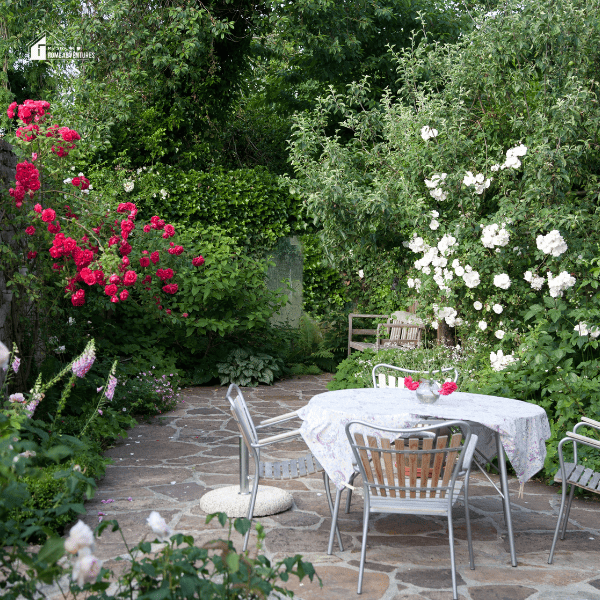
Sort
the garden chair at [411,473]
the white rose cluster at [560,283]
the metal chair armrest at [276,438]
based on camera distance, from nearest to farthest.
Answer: the garden chair at [411,473], the metal chair armrest at [276,438], the white rose cluster at [560,283]

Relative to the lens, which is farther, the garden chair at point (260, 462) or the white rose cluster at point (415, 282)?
the white rose cluster at point (415, 282)

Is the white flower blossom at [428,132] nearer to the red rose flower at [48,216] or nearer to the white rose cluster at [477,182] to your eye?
the white rose cluster at [477,182]

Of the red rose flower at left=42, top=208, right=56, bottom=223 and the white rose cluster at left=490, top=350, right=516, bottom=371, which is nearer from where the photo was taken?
the red rose flower at left=42, top=208, right=56, bottom=223

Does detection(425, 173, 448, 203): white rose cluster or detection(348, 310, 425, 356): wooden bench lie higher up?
detection(425, 173, 448, 203): white rose cluster

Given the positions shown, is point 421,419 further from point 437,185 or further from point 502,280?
point 437,185

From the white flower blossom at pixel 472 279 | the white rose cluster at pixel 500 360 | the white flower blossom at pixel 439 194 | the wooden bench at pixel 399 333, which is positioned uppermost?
the white flower blossom at pixel 439 194

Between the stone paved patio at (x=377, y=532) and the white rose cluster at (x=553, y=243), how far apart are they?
76.2 inches

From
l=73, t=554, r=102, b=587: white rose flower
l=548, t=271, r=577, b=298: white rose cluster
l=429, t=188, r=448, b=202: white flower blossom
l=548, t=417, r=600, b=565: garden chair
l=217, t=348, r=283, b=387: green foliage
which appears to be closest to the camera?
l=73, t=554, r=102, b=587: white rose flower

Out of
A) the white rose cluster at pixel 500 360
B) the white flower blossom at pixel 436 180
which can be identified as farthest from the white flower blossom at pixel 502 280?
the white flower blossom at pixel 436 180

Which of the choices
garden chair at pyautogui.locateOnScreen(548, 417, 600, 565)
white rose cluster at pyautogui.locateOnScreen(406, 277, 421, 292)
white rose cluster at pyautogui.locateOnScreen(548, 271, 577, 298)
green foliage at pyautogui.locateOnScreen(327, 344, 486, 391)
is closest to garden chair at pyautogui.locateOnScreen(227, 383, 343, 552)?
garden chair at pyautogui.locateOnScreen(548, 417, 600, 565)

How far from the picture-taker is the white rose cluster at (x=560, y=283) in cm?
525

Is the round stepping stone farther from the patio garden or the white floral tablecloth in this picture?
the white floral tablecloth

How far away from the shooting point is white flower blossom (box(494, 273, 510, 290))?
596 cm

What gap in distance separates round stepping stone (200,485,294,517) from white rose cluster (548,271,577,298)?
274cm
